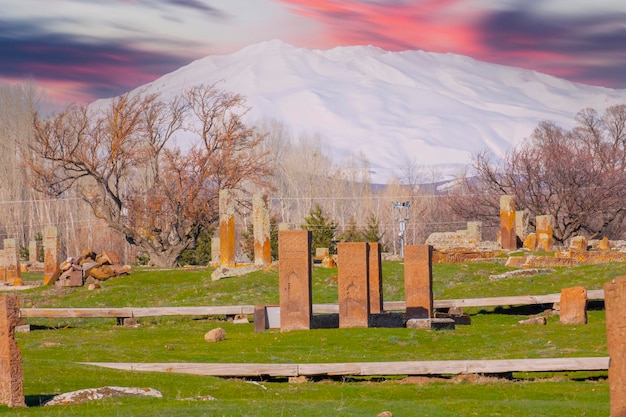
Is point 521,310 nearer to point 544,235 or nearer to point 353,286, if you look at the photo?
point 353,286

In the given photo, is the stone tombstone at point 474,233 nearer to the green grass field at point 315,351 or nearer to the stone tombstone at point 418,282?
the green grass field at point 315,351

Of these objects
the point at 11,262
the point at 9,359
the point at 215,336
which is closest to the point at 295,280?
the point at 215,336

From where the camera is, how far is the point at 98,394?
53.9 feet

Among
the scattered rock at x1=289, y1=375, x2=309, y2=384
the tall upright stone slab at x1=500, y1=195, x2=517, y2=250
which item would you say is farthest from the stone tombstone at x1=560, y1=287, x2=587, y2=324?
the tall upright stone slab at x1=500, y1=195, x2=517, y2=250

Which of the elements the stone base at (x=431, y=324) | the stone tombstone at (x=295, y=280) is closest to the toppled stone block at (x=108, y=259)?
the stone tombstone at (x=295, y=280)

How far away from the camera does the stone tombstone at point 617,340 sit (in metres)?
12.2

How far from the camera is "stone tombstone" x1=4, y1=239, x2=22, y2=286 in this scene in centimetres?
4978

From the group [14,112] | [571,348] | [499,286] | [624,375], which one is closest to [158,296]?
[499,286]

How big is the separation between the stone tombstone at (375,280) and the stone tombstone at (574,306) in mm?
4517

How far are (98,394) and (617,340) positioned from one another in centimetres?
766

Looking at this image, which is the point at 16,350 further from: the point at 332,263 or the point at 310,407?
the point at 332,263

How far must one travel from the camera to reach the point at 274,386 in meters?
19.3

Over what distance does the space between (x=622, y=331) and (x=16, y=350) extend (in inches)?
312

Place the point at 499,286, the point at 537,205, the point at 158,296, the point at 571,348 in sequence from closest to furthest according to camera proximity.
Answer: the point at 571,348, the point at 499,286, the point at 158,296, the point at 537,205
